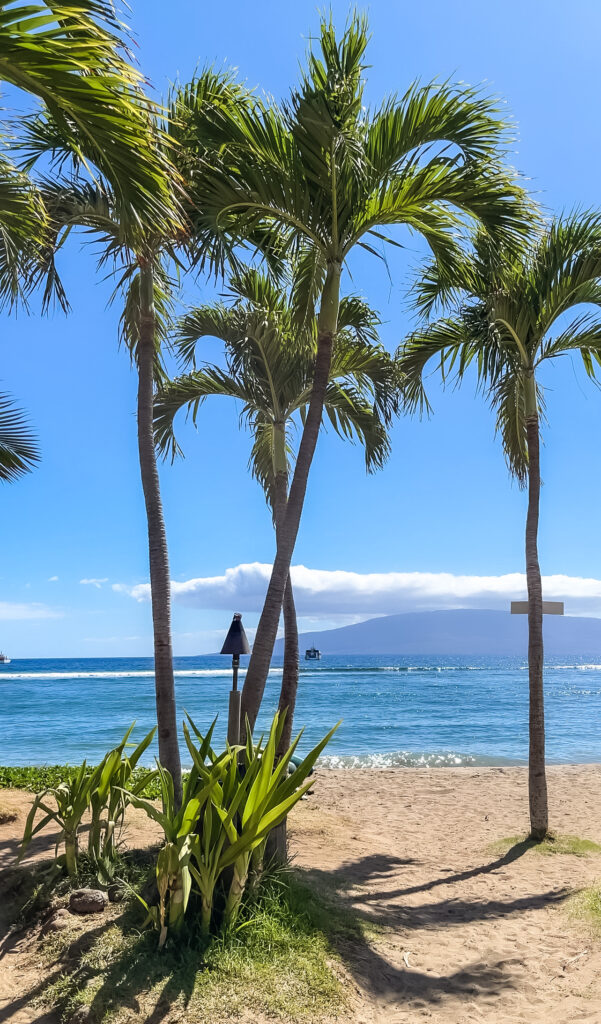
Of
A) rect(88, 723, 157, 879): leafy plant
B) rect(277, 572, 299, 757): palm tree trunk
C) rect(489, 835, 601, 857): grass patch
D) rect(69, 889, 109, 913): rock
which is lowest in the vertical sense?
rect(489, 835, 601, 857): grass patch

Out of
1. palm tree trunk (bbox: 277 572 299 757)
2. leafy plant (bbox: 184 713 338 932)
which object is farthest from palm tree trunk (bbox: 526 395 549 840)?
leafy plant (bbox: 184 713 338 932)

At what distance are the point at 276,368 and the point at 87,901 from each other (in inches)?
212

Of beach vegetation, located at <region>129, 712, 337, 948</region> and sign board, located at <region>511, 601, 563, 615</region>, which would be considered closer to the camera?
beach vegetation, located at <region>129, 712, 337, 948</region>

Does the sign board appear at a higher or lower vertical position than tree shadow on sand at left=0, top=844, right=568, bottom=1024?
higher

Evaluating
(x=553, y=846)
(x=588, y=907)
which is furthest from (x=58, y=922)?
(x=553, y=846)

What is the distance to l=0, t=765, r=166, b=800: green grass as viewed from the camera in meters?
8.70

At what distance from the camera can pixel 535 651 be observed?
766 centimetres

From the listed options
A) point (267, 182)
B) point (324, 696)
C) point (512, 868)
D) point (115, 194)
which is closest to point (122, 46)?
point (115, 194)

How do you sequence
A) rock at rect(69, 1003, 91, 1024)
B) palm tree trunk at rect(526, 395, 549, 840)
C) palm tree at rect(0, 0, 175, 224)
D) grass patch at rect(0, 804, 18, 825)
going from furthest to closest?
palm tree trunk at rect(526, 395, 549, 840) < grass patch at rect(0, 804, 18, 825) < rock at rect(69, 1003, 91, 1024) < palm tree at rect(0, 0, 175, 224)

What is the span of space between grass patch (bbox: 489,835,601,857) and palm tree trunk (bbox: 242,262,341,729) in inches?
147

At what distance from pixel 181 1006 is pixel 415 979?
1482 mm

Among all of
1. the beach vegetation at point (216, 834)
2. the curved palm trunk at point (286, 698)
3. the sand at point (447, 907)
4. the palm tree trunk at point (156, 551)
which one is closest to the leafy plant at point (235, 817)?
the beach vegetation at point (216, 834)

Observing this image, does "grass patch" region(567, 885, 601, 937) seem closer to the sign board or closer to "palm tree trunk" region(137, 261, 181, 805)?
the sign board

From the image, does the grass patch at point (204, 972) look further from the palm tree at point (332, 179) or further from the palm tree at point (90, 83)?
the palm tree at point (90, 83)
